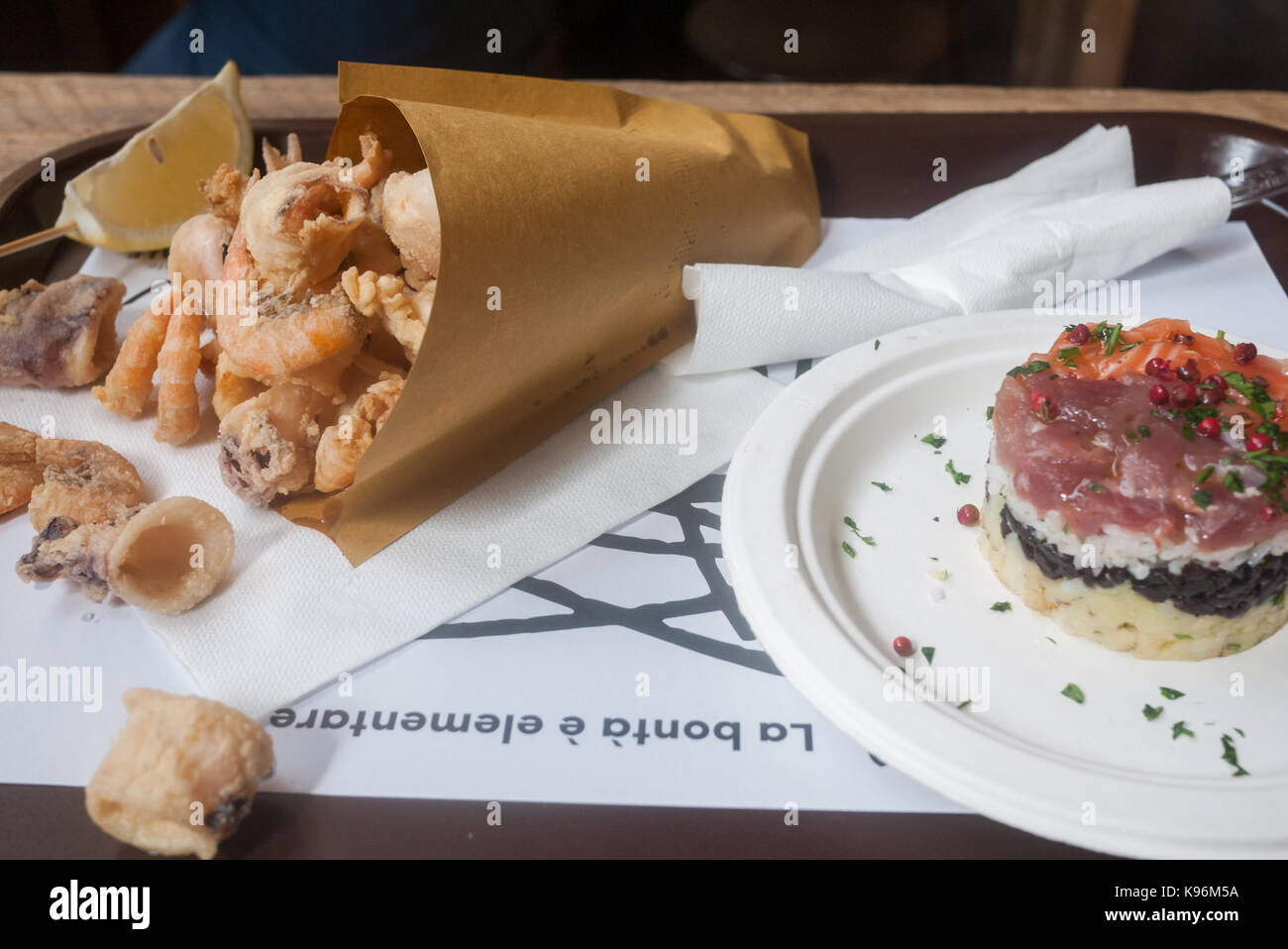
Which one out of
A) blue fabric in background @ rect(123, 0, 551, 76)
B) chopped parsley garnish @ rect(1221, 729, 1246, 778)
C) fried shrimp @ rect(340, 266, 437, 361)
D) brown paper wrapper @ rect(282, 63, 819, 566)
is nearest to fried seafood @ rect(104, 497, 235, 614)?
brown paper wrapper @ rect(282, 63, 819, 566)

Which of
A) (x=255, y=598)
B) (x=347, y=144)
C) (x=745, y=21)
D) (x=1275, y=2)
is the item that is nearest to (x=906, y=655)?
(x=255, y=598)

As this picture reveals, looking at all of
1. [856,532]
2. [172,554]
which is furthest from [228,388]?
[856,532]

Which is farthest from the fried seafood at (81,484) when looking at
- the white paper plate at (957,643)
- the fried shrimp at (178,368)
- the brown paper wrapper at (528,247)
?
the white paper plate at (957,643)

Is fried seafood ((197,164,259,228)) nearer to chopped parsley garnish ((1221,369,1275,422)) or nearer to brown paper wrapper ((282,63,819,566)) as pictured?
brown paper wrapper ((282,63,819,566))

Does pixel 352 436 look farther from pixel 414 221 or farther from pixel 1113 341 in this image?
pixel 1113 341

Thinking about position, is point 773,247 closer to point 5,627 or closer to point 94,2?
point 5,627
